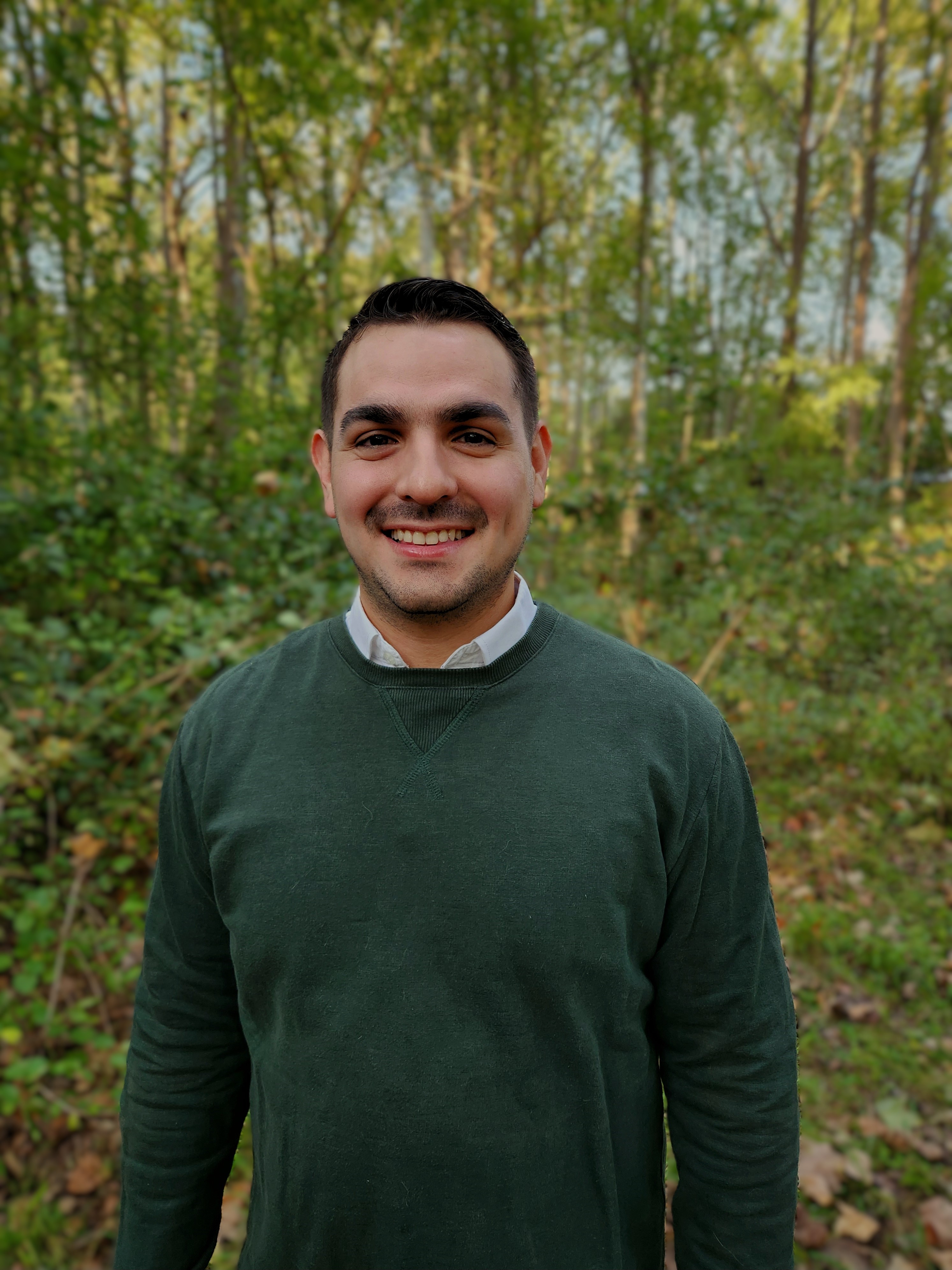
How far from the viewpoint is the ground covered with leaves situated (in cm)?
238

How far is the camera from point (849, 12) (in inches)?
541

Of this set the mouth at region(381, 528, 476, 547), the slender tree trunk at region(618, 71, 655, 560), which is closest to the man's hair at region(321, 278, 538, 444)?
the mouth at region(381, 528, 476, 547)

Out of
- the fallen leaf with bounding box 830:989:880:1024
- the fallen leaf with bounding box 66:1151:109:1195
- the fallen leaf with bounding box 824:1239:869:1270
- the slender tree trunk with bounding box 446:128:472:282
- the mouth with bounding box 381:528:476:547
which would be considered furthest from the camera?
the slender tree trunk with bounding box 446:128:472:282

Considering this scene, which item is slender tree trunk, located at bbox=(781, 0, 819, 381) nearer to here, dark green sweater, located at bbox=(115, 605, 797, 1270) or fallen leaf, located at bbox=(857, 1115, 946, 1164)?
fallen leaf, located at bbox=(857, 1115, 946, 1164)

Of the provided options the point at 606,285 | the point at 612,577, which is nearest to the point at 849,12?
the point at 606,285

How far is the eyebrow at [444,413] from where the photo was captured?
3.65 ft

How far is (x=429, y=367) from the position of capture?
1.12 metres

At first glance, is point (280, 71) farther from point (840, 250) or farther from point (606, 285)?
point (840, 250)

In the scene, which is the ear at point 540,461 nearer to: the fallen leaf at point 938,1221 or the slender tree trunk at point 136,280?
the fallen leaf at point 938,1221

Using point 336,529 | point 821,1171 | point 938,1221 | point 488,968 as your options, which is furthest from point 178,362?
point 938,1221

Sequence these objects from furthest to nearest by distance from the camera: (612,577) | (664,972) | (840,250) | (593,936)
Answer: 1. (840,250)
2. (612,577)
3. (664,972)
4. (593,936)

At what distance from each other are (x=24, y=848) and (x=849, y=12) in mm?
19402

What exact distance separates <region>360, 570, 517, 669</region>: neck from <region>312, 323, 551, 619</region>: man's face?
20 mm

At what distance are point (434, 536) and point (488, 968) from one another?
67cm
